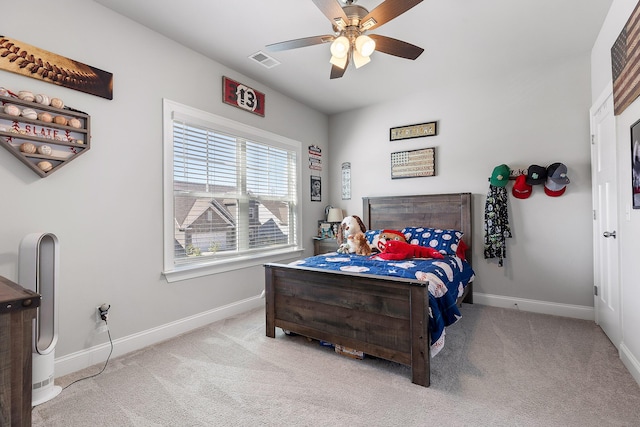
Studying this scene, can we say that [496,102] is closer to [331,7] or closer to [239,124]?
[331,7]

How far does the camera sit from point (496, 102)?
3381 mm

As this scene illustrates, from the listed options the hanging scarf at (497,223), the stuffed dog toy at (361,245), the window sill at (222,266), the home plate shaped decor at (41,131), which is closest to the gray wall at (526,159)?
the hanging scarf at (497,223)

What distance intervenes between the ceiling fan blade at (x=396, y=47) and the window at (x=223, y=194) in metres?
1.75

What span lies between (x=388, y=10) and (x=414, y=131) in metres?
2.22

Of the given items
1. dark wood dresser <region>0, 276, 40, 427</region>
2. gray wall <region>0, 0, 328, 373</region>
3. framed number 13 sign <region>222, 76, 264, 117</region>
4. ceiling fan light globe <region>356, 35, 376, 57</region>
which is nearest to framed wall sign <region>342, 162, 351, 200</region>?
framed number 13 sign <region>222, 76, 264, 117</region>

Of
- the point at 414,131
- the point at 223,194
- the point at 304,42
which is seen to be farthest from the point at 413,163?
the point at 223,194

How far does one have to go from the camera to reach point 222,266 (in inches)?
122

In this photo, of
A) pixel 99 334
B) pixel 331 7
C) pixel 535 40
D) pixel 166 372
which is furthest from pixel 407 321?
pixel 535 40

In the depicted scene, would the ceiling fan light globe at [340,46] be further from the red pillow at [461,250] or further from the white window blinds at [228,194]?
the red pillow at [461,250]

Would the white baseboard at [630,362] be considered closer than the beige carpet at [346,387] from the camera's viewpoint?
No

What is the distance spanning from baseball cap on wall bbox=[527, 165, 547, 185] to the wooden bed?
7.06ft

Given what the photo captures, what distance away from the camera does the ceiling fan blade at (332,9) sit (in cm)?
174

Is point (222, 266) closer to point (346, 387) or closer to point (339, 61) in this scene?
point (346, 387)

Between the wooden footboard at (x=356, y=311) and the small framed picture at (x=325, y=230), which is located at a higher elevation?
the small framed picture at (x=325, y=230)
